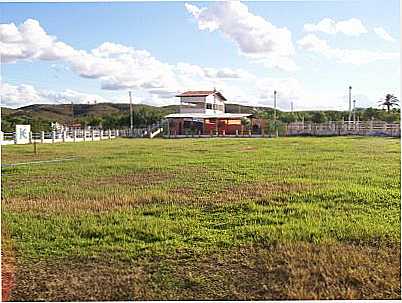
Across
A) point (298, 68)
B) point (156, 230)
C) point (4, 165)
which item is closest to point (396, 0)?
point (298, 68)

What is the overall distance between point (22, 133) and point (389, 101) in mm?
3538

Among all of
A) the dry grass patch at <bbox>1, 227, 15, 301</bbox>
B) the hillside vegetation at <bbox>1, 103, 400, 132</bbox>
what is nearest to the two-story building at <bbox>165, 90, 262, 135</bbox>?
the hillside vegetation at <bbox>1, 103, 400, 132</bbox>

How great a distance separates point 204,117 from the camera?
16.1 feet

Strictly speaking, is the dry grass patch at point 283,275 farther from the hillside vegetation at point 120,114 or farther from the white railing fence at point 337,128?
the white railing fence at point 337,128

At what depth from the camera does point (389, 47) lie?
159 inches

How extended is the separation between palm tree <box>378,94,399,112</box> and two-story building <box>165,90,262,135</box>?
1.28 meters

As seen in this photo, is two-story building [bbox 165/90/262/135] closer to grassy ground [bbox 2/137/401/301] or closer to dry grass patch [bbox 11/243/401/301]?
grassy ground [bbox 2/137/401/301]

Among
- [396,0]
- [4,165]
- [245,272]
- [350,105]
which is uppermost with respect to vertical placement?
[396,0]

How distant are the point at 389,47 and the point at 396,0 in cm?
37

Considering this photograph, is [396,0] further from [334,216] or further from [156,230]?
[156,230]

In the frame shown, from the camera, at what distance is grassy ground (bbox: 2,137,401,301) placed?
130 inches

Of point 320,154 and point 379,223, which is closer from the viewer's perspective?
point 379,223

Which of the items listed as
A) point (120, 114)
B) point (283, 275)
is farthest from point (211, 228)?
point (120, 114)

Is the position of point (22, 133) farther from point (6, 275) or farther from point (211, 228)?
point (211, 228)
